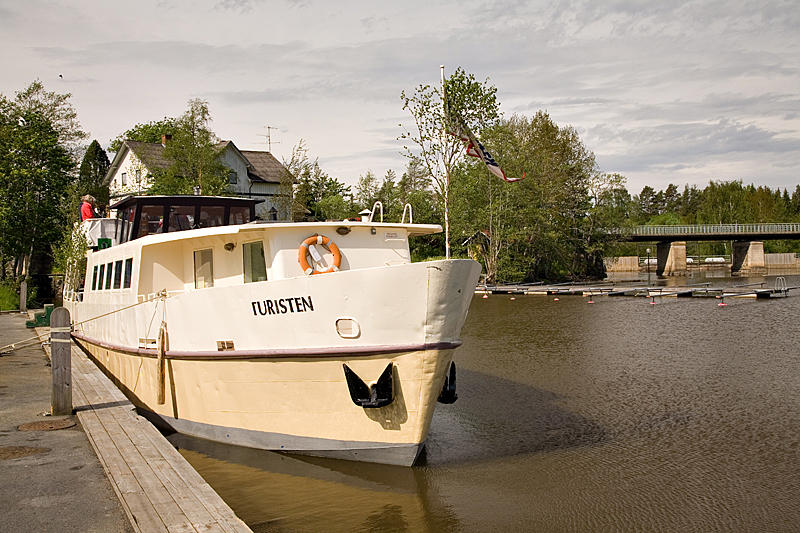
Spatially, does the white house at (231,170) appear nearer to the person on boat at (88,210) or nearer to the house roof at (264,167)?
the house roof at (264,167)

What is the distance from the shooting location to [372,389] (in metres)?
7.77

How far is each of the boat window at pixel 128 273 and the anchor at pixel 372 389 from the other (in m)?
5.16

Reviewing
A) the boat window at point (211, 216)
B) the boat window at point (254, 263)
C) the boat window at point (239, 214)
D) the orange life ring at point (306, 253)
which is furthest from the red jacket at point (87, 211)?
the orange life ring at point (306, 253)

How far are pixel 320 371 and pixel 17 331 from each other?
15.4 m

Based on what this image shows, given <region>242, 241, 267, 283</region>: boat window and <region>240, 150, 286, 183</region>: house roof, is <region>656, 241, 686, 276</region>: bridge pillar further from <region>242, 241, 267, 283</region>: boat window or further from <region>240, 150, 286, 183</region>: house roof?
<region>242, 241, 267, 283</region>: boat window

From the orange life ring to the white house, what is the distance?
33230 mm

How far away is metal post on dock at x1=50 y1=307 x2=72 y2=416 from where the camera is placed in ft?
27.9

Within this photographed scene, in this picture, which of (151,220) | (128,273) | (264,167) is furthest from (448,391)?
(264,167)

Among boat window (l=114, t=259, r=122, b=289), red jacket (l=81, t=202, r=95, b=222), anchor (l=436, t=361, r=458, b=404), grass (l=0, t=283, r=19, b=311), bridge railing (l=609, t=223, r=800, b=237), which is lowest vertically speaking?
anchor (l=436, t=361, r=458, b=404)

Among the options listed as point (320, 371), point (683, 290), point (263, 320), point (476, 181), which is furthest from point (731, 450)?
point (476, 181)

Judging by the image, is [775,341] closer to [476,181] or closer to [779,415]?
[779,415]

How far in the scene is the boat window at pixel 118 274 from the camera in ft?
38.8

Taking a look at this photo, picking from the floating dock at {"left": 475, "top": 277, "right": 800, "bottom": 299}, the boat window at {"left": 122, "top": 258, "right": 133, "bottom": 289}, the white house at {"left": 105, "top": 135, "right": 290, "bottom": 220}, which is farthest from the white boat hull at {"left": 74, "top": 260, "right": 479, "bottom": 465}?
the white house at {"left": 105, "top": 135, "right": 290, "bottom": 220}

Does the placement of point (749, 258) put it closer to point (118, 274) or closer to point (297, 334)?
point (118, 274)
